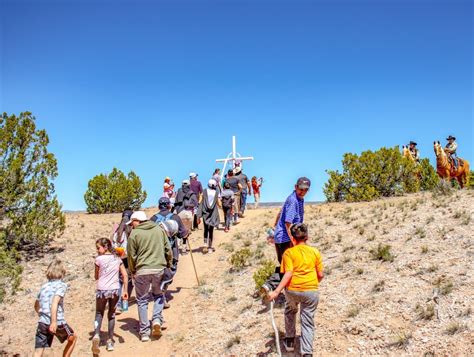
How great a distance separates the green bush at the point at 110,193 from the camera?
2462 cm

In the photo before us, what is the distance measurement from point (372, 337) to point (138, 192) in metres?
20.4

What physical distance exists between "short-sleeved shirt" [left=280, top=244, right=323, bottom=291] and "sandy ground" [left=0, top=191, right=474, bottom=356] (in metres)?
1.59

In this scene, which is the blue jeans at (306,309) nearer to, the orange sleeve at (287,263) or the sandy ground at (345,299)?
the orange sleeve at (287,263)

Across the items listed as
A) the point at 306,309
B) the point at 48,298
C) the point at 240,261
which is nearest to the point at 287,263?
the point at 306,309

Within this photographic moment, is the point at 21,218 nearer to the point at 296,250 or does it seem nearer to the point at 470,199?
the point at 296,250

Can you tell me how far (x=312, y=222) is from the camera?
16.5 metres

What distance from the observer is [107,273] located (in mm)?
7516

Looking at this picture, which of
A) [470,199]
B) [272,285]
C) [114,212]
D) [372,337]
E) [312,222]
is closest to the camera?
[372,337]

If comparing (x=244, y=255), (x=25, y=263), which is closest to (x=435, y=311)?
(x=244, y=255)

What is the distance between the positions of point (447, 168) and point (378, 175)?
4.04 meters

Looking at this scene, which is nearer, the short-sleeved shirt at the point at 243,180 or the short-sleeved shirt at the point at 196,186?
the short-sleeved shirt at the point at 196,186

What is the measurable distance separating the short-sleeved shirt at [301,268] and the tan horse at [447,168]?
15558 millimetres

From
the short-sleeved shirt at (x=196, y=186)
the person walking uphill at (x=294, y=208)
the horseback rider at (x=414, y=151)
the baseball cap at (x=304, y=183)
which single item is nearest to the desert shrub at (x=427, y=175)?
the horseback rider at (x=414, y=151)

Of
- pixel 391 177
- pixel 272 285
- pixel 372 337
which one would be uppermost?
pixel 391 177
